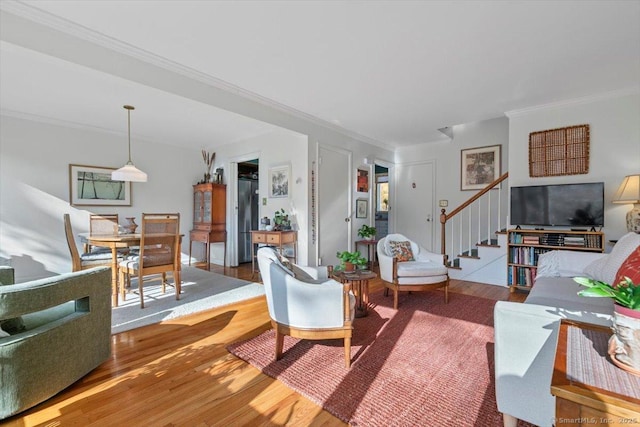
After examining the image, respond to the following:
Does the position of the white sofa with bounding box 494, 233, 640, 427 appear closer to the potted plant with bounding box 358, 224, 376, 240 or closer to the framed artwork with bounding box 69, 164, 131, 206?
the potted plant with bounding box 358, 224, 376, 240

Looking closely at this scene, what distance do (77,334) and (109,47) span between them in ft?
7.47

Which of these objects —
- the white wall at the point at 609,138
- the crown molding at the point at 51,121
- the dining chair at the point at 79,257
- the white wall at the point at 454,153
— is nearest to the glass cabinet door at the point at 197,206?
the crown molding at the point at 51,121

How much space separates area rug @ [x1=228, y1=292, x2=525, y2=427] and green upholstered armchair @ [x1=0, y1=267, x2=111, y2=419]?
0.95 meters

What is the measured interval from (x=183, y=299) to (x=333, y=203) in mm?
2713

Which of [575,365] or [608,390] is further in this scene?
[575,365]

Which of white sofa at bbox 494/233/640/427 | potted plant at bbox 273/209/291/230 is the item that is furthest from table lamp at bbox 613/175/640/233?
potted plant at bbox 273/209/291/230

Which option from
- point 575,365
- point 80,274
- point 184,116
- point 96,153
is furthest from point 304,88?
point 96,153

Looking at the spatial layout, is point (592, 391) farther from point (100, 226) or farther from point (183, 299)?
point (100, 226)

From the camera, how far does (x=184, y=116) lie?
14.1 ft

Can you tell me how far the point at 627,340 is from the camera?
938 mm

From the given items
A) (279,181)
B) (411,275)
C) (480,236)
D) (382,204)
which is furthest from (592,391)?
(382,204)

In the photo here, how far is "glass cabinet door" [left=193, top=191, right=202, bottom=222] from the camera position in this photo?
19.5ft

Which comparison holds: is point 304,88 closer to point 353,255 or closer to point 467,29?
→ point 467,29

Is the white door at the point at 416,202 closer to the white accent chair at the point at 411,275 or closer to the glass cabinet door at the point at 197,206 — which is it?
the white accent chair at the point at 411,275
